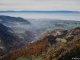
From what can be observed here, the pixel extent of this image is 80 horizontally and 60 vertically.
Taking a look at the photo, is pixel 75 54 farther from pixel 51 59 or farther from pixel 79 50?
pixel 51 59

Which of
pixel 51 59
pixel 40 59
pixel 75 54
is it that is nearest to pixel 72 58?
pixel 75 54

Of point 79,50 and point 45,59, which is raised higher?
point 79,50

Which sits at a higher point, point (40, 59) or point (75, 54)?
point (75, 54)

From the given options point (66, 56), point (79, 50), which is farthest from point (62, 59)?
point (79, 50)

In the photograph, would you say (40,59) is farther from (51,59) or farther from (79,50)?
(79,50)

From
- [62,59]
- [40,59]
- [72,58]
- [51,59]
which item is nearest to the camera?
[72,58]

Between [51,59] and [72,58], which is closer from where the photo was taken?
[72,58]

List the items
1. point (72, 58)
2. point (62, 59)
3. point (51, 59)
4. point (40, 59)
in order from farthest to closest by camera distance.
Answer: point (40, 59) → point (51, 59) → point (62, 59) → point (72, 58)

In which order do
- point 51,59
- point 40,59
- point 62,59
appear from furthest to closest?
point 40,59 → point 51,59 → point 62,59

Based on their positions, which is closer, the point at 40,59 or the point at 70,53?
the point at 70,53
